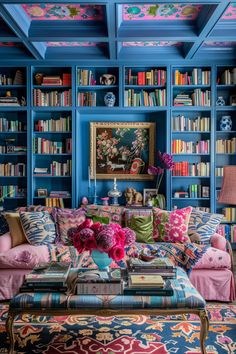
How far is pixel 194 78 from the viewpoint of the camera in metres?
5.35

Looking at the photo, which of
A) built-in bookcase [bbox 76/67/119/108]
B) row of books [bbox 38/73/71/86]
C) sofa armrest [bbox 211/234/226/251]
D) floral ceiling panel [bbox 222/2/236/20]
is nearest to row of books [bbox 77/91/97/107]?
built-in bookcase [bbox 76/67/119/108]

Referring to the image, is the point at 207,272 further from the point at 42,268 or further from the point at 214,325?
the point at 42,268

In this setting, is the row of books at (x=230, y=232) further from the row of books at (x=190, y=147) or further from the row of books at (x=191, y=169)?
the row of books at (x=190, y=147)

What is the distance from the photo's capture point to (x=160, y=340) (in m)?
2.51

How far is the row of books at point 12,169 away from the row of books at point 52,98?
104 centimetres

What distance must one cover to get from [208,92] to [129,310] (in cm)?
411

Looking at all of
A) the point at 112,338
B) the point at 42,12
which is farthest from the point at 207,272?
the point at 42,12

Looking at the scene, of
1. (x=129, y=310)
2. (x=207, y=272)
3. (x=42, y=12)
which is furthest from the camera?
(x=42, y=12)

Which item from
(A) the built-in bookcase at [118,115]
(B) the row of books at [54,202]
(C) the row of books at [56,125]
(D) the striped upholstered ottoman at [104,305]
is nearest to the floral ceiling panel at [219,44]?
(A) the built-in bookcase at [118,115]

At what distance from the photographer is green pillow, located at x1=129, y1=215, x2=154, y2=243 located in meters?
3.85

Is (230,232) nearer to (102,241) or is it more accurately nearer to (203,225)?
(203,225)

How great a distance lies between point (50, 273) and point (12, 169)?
3.43 metres

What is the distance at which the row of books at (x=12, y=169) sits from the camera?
18.0 feet

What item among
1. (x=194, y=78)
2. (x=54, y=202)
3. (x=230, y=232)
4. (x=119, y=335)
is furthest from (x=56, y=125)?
(x=119, y=335)
